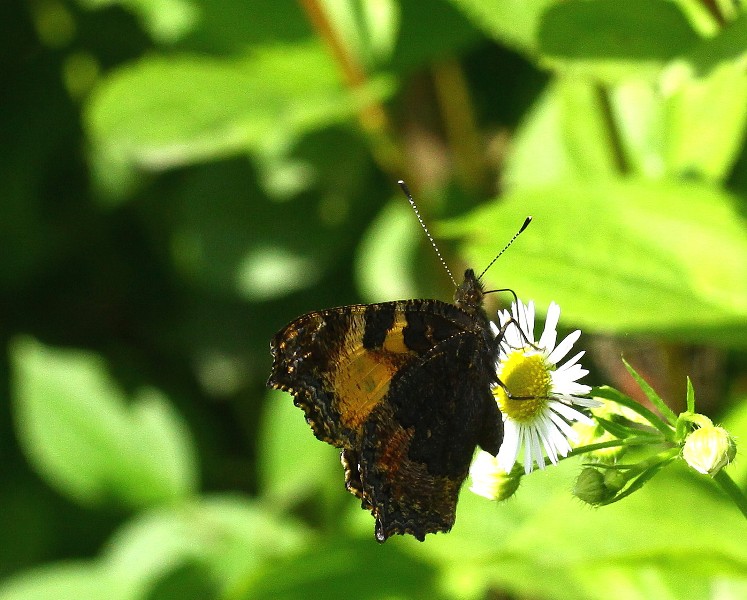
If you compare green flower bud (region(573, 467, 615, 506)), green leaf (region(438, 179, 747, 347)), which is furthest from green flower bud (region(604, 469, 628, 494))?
green leaf (region(438, 179, 747, 347))

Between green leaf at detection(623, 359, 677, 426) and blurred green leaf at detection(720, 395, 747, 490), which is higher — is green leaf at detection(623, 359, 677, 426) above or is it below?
below

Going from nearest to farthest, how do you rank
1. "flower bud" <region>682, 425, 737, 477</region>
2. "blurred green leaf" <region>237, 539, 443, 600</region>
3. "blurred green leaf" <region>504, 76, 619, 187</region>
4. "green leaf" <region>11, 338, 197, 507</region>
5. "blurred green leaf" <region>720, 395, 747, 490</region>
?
"flower bud" <region>682, 425, 737, 477</region>
"blurred green leaf" <region>720, 395, 747, 490</region>
"blurred green leaf" <region>237, 539, 443, 600</region>
"blurred green leaf" <region>504, 76, 619, 187</region>
"green leaf" <region>11, 338, 197, 507</region>

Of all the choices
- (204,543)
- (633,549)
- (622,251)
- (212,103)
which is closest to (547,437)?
(633,549)

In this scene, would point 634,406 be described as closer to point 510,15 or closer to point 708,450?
point 708,450

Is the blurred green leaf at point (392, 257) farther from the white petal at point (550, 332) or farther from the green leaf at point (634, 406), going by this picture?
the green leaf at point (634, 406)

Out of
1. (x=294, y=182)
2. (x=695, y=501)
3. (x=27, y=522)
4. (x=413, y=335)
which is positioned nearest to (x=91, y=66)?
(x=294, y=182)

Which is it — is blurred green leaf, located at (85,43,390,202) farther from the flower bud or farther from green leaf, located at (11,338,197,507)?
the flower bud

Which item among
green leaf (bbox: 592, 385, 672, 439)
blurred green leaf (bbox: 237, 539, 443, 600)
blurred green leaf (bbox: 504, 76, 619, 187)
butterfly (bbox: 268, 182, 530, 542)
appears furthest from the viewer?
blurred green leaf (bbox: 504, 76, 619, 187)
